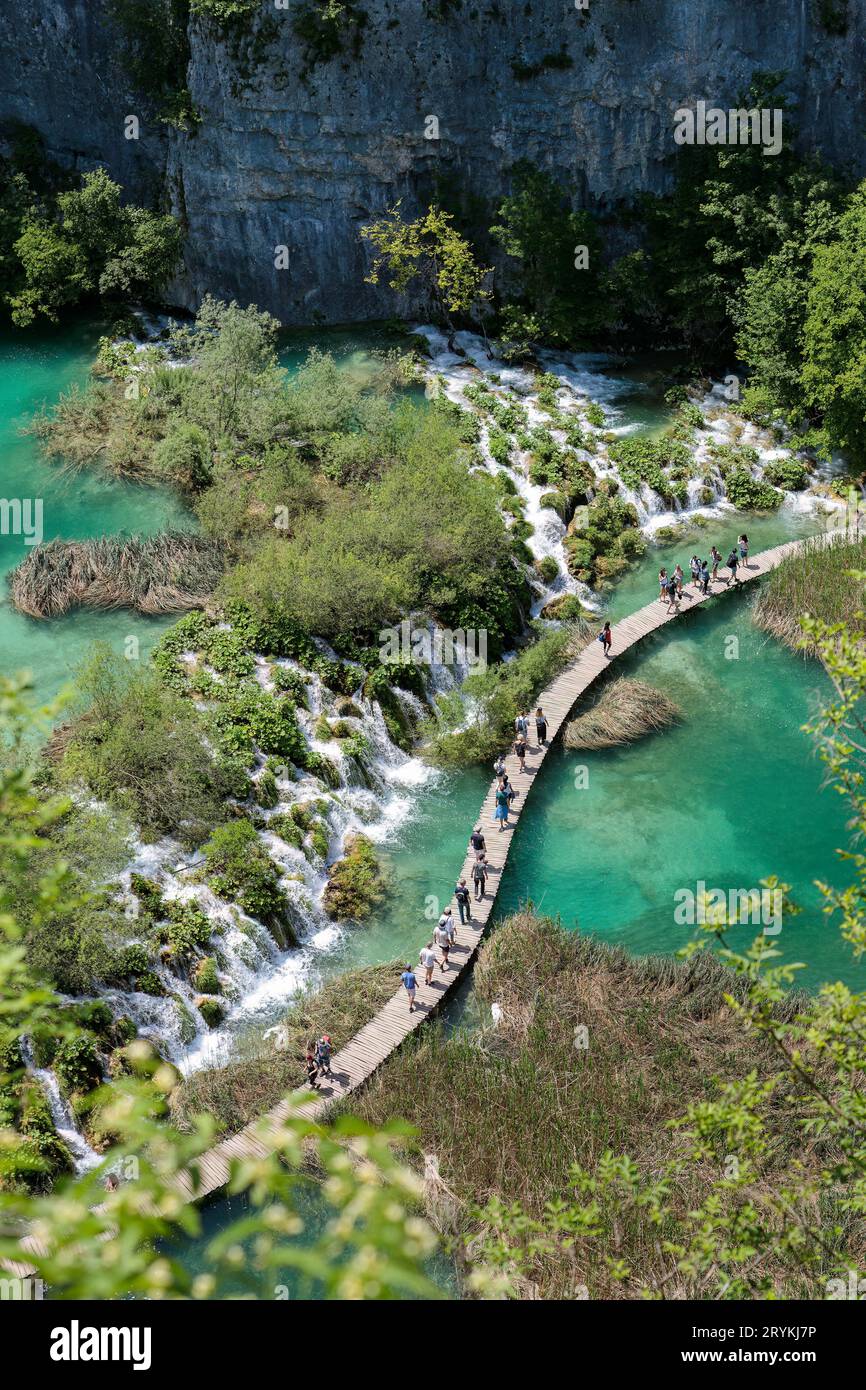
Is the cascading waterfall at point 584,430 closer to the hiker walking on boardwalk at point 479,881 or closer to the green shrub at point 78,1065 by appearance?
the hiker walking on boardwalk at point 479,881

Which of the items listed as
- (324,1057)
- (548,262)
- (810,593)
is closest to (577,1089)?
(324,1057)

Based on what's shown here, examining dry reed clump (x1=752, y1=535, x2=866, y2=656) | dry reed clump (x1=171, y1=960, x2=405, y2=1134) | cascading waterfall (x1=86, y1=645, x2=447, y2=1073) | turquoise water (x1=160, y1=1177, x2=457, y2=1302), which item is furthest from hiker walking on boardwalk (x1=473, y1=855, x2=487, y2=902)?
dry reed clump (x1=752, y1=535, x2=866, y2=656)

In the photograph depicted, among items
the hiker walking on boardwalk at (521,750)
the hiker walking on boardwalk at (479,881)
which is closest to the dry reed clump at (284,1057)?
the hiker walking on boardwalk at (479,881)

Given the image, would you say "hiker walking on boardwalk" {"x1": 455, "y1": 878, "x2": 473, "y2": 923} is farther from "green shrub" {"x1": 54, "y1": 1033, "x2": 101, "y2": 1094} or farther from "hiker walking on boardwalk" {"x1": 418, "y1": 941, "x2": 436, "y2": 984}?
"green shrub" {"x1": 54, "y1": 1033, "x2": 101, "y2": 1094}

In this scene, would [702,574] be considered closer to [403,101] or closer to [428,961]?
[428,961]

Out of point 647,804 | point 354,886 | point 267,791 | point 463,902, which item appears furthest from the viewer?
point 647,804
